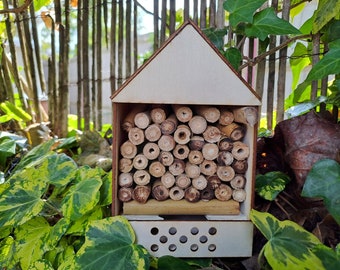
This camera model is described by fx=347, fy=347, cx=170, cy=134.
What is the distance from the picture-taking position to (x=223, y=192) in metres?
0.97

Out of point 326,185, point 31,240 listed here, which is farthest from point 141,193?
point 326,185

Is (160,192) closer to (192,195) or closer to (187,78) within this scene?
(192,195)

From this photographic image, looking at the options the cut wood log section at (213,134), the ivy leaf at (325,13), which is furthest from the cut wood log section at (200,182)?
the ivy leaf at (325,13)

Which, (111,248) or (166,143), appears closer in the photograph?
(111,248)

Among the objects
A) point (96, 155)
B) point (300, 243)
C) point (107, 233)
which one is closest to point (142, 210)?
point (107, 233)

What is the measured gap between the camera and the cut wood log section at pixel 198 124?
3.11 ft

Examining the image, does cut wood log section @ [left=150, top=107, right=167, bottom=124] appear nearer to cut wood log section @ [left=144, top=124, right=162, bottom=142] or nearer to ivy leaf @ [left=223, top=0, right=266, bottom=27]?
cut wood log section @ [left=144, top=124, right=162, bottom=142]

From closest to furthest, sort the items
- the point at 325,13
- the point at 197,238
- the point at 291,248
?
the point at 291,248, the point at 197,238, the point at 325,13

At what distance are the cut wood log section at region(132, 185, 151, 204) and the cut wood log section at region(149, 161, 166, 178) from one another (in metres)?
0.05

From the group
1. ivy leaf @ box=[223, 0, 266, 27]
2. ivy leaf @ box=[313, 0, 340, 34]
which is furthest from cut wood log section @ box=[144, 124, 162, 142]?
ivy leaf @ box=[313, 0, 340, 34]

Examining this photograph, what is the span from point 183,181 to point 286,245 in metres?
0.32

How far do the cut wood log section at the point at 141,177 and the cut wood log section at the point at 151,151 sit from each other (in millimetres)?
47

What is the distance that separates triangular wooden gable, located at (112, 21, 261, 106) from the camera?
2.79 ft

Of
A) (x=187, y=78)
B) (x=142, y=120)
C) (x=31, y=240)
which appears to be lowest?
(x=31, y=240)
